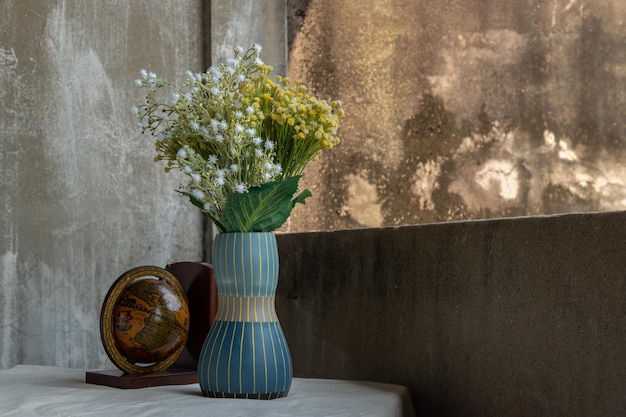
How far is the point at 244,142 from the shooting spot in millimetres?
2475

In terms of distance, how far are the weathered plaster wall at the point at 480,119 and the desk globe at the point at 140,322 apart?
210 cm

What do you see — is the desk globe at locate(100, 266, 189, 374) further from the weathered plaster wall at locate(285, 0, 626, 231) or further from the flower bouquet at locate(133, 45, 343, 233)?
the weathered plaster wall at locate(285, 0, 626, 231)

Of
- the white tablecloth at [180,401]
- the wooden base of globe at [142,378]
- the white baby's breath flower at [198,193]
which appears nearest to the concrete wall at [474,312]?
the white tablecloth at [180,401]

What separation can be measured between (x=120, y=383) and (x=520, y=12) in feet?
11.0

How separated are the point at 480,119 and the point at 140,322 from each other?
111 inches

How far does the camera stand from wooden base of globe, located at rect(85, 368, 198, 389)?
263cm

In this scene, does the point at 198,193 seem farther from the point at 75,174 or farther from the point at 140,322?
the point at 75,174

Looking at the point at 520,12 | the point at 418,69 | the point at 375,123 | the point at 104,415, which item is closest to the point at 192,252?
the point at 375,123

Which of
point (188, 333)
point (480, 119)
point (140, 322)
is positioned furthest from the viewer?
point (480, 119)

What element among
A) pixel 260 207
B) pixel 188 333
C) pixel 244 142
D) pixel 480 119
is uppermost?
pixel 480 119

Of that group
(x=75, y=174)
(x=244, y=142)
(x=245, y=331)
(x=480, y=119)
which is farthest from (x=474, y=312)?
(x=480, y=119)

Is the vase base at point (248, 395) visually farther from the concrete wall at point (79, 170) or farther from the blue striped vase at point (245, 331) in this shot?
the concrete wall at point (79, 170)

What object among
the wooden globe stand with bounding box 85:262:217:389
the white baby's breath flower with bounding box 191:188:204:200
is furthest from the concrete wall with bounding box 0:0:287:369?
the white baby's breath flower with bounding box 191:188:204:200

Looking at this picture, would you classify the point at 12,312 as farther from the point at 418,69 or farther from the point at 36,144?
the point at 418,69
